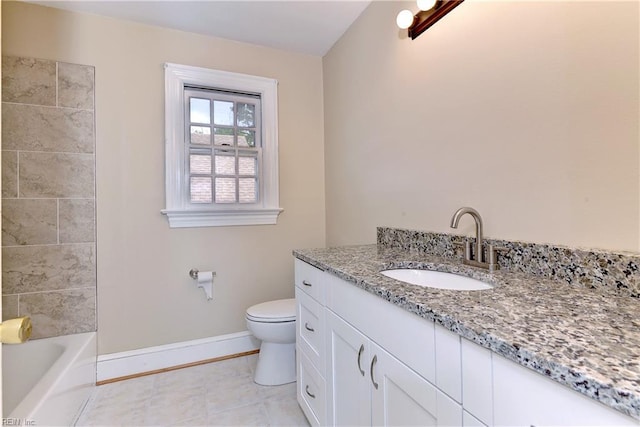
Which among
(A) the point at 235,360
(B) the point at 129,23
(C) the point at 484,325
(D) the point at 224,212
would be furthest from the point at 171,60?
(C) the point at 484,325

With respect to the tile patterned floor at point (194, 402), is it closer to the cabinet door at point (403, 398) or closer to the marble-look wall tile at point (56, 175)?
the cabinet door at point (403, 398)

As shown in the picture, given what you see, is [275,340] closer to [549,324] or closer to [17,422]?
[17,422]

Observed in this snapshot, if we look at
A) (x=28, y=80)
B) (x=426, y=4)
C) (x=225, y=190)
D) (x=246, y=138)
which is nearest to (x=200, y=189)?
(x=225, y=190)

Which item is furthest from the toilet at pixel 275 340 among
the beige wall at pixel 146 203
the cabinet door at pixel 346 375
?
the cabinet door at pixel 346 375

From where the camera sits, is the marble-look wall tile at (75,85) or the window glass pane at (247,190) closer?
the marble-look wall tile at (75,85)

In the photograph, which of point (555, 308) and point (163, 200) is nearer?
point (555, 308)

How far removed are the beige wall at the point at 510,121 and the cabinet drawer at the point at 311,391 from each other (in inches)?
33.5

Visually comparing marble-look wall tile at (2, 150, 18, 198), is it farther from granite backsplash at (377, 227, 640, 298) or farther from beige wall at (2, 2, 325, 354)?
granite backsplash at (377, 227, 640, 298)

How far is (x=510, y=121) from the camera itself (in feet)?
3.69

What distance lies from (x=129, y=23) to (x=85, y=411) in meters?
2.40

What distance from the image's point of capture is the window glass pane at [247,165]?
2.37 m

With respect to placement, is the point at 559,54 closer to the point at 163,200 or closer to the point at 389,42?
the point at 389,42

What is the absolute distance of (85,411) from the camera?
1678 mm

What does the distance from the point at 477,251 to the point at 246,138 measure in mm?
1857
